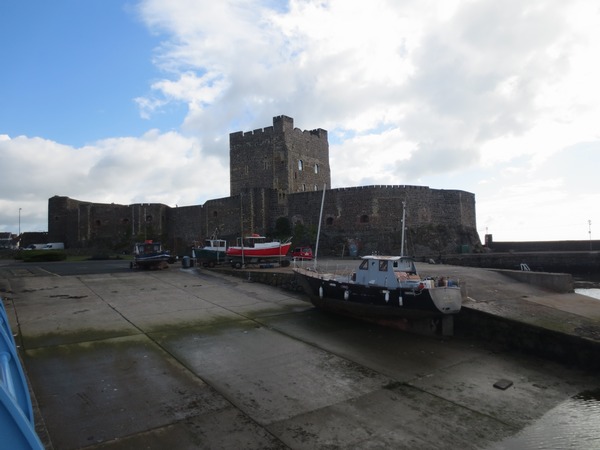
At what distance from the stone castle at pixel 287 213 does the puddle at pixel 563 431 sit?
2032 cm

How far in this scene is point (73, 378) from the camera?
690 cm

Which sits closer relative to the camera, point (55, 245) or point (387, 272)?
point (387, 272)

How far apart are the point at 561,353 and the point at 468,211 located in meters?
25.7

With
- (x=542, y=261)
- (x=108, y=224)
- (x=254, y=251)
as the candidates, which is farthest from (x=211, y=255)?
(x=108, y=224)

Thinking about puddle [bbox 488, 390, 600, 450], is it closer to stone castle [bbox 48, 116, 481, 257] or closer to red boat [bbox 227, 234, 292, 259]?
red boat [bbox 227, 234, 292, 259]

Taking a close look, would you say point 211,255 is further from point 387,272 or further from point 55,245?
point 55,245

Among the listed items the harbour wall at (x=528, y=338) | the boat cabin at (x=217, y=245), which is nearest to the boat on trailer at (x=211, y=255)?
the boat cabin at (x=217, y=245)

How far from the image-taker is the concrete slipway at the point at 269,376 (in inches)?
219

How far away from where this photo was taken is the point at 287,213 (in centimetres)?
3334

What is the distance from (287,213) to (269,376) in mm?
26142

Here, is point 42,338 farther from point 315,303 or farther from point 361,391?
point 315,303

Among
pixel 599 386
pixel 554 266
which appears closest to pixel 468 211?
pixel 554 266

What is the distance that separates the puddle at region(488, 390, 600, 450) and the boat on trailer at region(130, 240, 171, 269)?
58.6ft

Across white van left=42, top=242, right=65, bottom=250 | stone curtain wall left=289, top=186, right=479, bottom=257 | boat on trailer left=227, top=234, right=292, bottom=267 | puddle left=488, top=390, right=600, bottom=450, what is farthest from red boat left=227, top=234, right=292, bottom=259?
white van left=42, top=242, right=65, bottom=250
